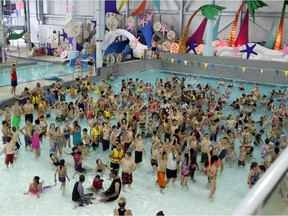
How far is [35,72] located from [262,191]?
20419 millimetres

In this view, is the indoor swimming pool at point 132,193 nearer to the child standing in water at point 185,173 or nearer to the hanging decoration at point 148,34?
the child standing in water at point 185,173

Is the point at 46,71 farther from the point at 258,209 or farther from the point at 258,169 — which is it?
the point at 258,209

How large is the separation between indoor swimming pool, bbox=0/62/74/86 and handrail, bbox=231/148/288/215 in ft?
55.1

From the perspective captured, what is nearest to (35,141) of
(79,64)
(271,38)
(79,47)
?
(79,64)

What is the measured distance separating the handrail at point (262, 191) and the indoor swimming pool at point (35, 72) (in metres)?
16.8

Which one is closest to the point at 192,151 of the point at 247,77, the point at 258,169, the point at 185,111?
the point at 258,169

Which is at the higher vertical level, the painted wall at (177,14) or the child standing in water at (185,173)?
the painted wall at (177,14)

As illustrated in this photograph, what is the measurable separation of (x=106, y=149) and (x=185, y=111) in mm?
3235

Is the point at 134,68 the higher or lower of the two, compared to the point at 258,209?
lower

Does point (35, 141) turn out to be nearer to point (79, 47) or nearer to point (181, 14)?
point (79, 47)

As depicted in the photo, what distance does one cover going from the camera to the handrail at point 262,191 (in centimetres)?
129

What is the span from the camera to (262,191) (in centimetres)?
132

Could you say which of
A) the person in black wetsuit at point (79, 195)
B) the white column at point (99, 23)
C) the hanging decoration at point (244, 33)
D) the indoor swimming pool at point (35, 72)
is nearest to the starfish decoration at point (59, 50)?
the indoor swimming pool at point (35, 72)

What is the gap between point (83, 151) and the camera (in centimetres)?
902
